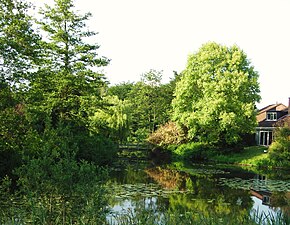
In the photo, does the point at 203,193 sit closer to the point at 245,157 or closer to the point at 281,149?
the point at 281,149

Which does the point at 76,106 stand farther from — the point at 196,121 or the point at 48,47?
the point at 196,121

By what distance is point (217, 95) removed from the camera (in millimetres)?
35250

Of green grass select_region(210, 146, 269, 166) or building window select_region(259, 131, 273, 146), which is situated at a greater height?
building window select_region(259, 131, 273, 146)

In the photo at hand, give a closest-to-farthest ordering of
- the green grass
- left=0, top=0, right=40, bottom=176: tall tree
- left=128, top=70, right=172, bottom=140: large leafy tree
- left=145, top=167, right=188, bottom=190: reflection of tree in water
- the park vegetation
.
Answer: the park vegetation → left=0, top=0, right=40, bottom=176: tall tree → left=145, top=167, right=188, bottom=190: reflection of tree in water → the green grass → left=128, top=70, right=172, bottom=140: large leafy tree

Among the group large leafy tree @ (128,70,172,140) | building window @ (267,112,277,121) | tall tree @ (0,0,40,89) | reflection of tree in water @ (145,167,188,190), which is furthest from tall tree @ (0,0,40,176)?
building window @ (267,112,277,121)

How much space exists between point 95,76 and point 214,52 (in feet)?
52.8

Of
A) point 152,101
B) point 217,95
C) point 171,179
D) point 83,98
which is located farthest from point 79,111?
point 152,101

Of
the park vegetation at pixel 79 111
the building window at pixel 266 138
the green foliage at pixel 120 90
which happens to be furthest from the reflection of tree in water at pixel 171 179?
the green foliage at pixel 120 90

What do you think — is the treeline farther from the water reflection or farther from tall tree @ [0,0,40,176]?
the water reflection

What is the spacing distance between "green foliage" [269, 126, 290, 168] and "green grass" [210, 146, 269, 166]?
1418 millimetres

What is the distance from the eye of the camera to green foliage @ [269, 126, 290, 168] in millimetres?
30077

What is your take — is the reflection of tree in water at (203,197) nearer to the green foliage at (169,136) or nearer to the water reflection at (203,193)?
the water reflection at (203,193)

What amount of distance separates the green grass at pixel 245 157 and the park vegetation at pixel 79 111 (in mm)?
1236

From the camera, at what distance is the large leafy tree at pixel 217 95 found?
115 feet
